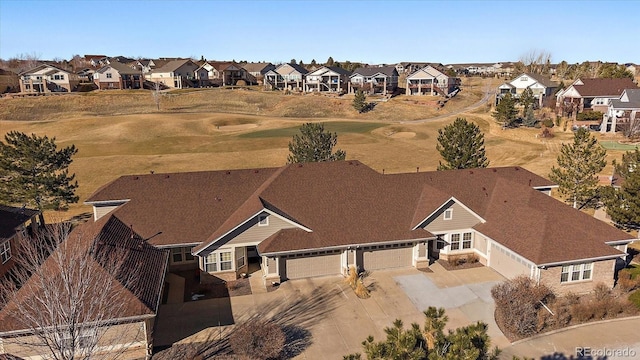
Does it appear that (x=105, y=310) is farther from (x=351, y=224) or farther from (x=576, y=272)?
(x=576, y=272)

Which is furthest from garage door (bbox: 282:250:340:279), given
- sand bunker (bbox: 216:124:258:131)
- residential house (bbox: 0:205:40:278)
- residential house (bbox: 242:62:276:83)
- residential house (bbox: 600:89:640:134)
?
residential house (bbox: 242:62:276:83)

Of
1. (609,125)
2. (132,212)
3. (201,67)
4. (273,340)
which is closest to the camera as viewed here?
(273,340)

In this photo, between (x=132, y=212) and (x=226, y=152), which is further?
(x=226, y=152)

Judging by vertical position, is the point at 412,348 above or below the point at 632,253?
above

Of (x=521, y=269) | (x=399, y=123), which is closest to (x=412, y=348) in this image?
(x=521, y=269)

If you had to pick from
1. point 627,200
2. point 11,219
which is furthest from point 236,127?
point 627,200

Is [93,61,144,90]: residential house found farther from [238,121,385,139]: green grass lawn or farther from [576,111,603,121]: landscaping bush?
[576,111,603,121]: landscaping bush

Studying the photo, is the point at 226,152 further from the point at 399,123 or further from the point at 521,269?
the point at 521,269
